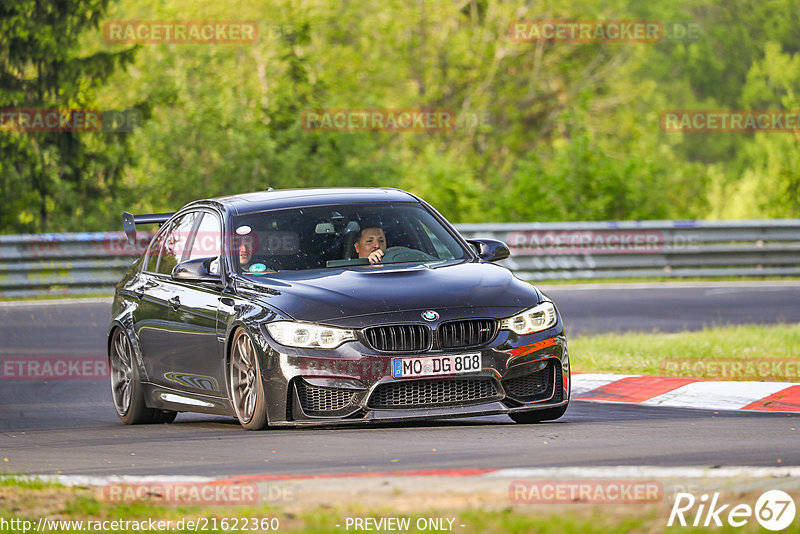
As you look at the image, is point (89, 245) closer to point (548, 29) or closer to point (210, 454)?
point (210, 454)

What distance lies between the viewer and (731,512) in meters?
5.40

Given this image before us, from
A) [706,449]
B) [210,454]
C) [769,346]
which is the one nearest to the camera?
[706,449]

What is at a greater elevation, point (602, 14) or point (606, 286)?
point (602, 14)

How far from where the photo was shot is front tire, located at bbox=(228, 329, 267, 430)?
8.95 metres

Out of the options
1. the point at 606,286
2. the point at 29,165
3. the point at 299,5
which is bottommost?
the point at 606,286

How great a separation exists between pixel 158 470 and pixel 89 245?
1707 cm

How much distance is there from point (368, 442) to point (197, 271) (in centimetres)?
210

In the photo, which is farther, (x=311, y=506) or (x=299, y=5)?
(x=299, y=5)

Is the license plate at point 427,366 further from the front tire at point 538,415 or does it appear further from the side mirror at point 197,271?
the side mirror at point 197,271

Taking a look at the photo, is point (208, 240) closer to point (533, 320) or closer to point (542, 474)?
point (533, 320)

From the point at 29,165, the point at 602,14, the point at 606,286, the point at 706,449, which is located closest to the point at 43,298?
the point at 29,165

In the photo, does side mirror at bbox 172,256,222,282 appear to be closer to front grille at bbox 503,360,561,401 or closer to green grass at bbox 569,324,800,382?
front grille at bbox 503,360,561,401

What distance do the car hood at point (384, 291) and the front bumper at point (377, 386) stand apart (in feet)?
0.75

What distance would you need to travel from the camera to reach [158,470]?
7.50 metres
